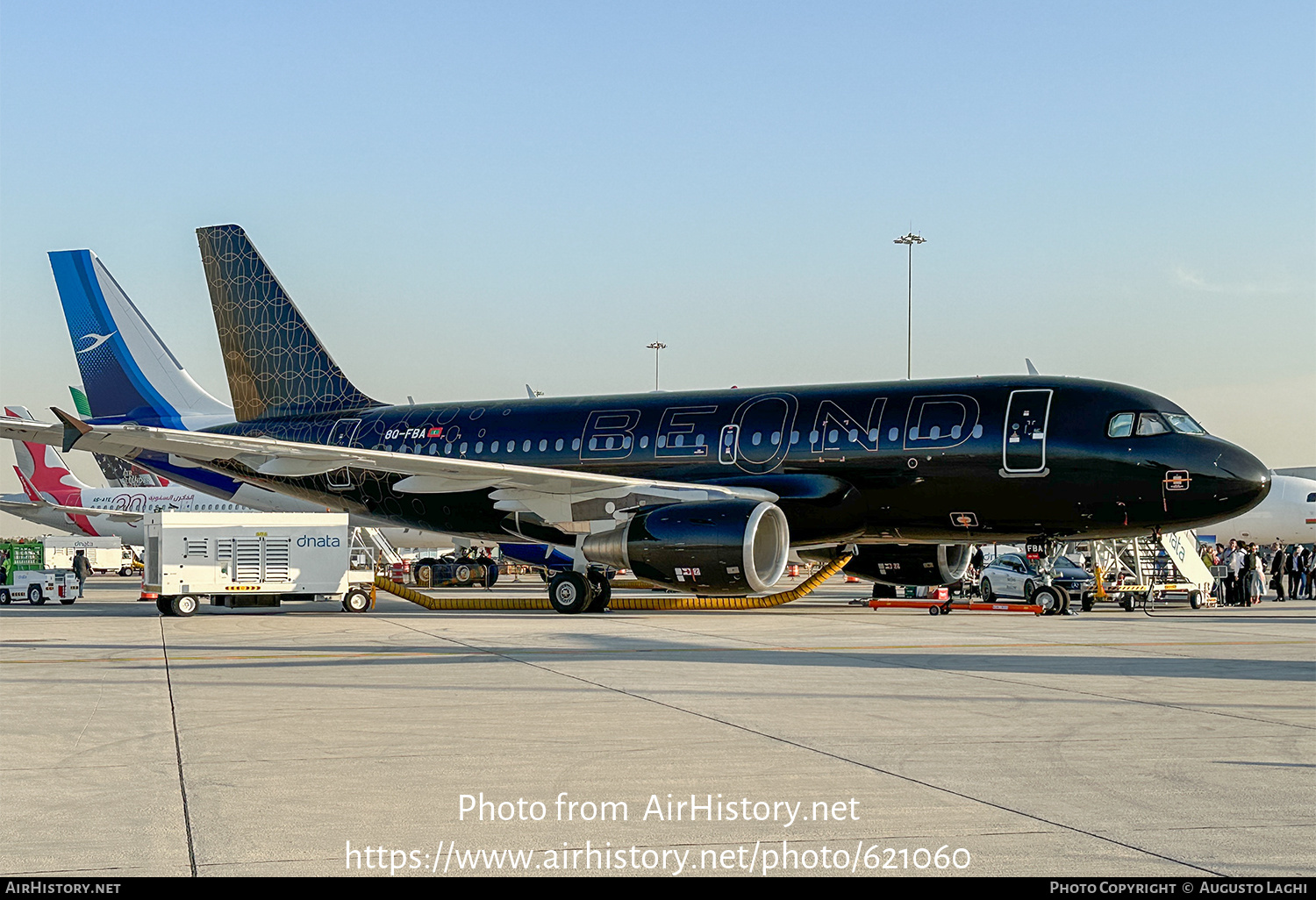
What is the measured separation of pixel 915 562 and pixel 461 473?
8.73 m

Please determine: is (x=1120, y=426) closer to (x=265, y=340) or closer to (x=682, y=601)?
(x=682, y=601)

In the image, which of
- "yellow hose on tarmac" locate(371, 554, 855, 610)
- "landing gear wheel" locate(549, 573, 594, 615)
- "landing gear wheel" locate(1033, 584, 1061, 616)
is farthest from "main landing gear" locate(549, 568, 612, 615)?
"landing gear wheel" locate(1033, 584, 1061, 616)

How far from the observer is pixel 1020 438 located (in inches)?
803

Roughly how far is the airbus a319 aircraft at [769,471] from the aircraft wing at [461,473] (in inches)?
1.7

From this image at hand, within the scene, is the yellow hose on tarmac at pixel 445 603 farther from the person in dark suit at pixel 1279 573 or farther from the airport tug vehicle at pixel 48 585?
the person in dark suit at pixel 1279 573

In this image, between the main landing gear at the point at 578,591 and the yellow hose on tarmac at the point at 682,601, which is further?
the yellow hose on tarmac at the point at 682,601

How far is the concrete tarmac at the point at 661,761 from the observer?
17.2 feet

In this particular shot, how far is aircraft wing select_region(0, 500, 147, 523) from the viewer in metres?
51.8

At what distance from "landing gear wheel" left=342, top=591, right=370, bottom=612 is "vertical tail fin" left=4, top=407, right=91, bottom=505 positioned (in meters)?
40.0

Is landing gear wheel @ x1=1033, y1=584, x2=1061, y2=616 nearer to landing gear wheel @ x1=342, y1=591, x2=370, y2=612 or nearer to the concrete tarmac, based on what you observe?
the concrete tarmac

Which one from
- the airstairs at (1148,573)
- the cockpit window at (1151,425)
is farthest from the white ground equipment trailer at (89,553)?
the cockpit window at (1151,425)

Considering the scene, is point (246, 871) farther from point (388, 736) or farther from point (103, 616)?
point (103, 616)

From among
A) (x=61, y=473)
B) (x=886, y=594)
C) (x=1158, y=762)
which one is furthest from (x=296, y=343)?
(x=61, y=473)

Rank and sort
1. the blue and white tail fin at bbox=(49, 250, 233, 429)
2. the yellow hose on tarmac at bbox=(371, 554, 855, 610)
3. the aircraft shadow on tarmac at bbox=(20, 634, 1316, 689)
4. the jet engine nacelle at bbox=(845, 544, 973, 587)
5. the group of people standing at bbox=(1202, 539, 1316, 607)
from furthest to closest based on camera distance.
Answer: the group of people standing at bbox=(1202, 539, 1316, 607)
the blue and white tail fin at bbox=(49, 250, 233, 429)
the yellow hose on tarmac at bbox=(371, 554, 855, 610)
the jet engine nacelle at bbox=(845, 544, 973, 587)
the aircraft shadow on tarmac at bbox=(20, 634, 1316, 689)
